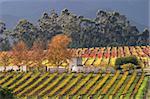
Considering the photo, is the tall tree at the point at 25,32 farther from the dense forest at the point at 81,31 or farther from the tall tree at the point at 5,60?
the tall tree at the point at 5,60

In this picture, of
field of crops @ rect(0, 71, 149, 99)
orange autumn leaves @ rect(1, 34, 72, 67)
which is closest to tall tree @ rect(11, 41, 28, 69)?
orange autumn leaves @ rect(1, 34, 72, 67)

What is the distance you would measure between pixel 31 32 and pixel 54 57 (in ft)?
117

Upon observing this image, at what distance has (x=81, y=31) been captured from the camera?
88375 millimetres

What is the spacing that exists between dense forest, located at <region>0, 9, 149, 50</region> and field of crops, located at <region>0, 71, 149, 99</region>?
45266mm

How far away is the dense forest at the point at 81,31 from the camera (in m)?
84.8

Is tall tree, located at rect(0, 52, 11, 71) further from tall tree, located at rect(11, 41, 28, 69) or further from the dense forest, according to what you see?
the dense forest

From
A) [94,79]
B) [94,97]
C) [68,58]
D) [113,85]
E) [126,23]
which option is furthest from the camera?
[126,23]

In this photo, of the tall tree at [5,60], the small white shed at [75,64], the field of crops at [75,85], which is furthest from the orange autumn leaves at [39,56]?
the field of crops at [75,85]

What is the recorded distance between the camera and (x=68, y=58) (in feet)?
160

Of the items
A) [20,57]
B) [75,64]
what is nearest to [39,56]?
[20,57]

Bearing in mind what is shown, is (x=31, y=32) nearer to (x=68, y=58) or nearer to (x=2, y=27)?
(x=2, y=27)

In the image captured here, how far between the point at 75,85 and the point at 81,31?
55.8 metres

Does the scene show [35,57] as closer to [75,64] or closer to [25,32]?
[75,64]

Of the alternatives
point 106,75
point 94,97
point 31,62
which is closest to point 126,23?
point 31,62
